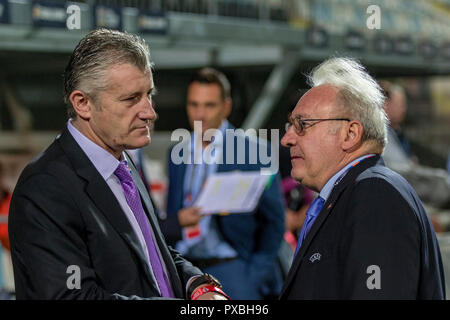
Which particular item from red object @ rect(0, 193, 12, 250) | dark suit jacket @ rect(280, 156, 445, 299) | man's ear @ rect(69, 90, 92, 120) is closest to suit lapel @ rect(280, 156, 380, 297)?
dark suit jacket @ rect(280, 156, 445, 299)

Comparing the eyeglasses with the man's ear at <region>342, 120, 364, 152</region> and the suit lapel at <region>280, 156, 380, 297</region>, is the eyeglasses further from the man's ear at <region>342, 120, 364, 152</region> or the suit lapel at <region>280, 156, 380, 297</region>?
the suit lapel at <region>280, 156, 380, 297</region>

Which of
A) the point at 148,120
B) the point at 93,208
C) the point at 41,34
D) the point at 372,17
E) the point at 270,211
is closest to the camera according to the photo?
the point at 93,208

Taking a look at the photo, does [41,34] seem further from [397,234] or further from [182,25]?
[397,234]

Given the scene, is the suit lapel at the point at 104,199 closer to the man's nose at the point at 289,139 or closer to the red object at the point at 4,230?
the man's nose at the point at 289,139

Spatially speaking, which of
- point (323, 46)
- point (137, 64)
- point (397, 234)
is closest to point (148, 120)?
point (137, 64)

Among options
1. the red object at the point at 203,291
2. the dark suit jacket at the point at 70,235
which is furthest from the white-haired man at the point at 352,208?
the dark suit jacket at the point at 70,235

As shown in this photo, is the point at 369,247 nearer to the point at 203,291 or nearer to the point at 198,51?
the point at 203,291

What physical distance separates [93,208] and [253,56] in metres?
8.24

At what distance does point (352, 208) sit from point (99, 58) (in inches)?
29.4

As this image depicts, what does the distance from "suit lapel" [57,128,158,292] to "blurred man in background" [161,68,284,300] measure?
1.43m

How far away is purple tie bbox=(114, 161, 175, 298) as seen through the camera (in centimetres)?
173

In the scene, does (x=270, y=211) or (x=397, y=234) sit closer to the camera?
(x=397, y=234)

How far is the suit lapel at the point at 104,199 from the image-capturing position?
1600 mm
